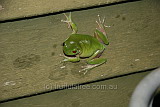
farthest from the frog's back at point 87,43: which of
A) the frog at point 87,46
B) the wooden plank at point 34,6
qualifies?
the wooden plank at point 34,6

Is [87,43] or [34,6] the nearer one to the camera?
[34,6]

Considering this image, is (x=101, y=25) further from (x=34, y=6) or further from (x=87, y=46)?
(x=34, y=6)

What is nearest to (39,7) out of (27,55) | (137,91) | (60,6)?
(60,6)

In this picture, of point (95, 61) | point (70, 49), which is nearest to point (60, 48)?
point (70, 49)

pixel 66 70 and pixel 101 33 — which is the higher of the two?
pixel 101 33

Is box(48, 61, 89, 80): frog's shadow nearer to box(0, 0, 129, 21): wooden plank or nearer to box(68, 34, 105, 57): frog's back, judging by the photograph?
box(68, 34, 105, 57): frog's back

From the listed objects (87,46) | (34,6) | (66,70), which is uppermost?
(34,6)

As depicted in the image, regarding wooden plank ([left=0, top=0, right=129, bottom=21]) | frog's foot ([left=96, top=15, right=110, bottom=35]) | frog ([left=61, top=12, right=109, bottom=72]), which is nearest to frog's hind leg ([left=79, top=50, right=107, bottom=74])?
frog ([left=61, top=12, right=109, bottom=72])
